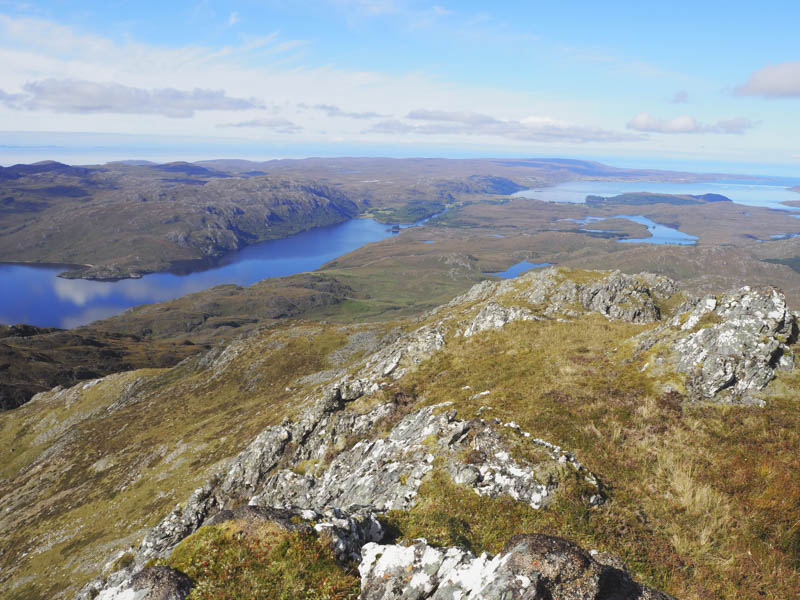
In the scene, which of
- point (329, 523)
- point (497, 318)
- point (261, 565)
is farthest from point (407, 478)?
point (497, 318)

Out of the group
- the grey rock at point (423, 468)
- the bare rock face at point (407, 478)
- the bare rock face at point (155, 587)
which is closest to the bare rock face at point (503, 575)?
the bare rock face at point (407, 478)

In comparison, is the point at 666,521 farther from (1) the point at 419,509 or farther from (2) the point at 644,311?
(2) the point at 644,311

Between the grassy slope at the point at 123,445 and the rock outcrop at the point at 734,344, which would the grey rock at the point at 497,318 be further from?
the grassy slope at the point at 123,445

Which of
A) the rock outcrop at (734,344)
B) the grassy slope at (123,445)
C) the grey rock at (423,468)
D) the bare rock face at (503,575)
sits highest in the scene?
the rock outcrop at (734,344)

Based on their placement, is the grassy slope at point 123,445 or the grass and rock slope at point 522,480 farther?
the grassy slope at point 123,445

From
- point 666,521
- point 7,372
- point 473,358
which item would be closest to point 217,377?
point 473,358

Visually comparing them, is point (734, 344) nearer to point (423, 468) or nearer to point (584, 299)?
point (423, 468)

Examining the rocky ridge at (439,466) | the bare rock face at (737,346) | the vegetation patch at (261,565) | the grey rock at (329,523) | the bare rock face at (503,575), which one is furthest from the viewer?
the bare rock face at (737,346)
